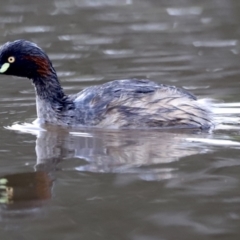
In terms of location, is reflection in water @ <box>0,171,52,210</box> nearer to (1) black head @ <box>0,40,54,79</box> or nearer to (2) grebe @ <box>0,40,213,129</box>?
(2) grebe @ <box>0,40,213,129</box>

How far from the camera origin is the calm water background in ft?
18.9

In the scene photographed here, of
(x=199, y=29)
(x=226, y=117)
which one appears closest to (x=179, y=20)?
(x=199, y=29)

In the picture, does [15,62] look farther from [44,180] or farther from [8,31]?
[8,31]

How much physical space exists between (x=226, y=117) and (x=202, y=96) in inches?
39.1

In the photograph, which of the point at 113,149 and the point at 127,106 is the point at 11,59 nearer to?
the point at 127,106

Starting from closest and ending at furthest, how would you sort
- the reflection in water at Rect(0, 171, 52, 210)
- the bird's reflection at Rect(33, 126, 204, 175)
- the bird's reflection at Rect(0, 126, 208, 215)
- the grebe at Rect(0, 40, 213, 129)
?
the reflection in water at Rect(0, 171, 52, 210) < the bird's reflection at Rect(0, 126, 208, 215) < the bird's reflection at Rect(33, 126, 204, 175) < the grebe at Rect(0, 40, 213, 129)

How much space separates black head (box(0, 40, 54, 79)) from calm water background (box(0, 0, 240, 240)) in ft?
1.78

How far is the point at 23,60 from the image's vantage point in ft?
30.0

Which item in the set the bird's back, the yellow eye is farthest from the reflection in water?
the yellow eye

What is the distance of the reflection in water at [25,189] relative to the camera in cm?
630

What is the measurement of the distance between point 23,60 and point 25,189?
2812 mm

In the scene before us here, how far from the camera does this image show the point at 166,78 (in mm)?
10992

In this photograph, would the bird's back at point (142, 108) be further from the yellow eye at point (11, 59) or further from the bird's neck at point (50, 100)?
the yellow eye at point (11, 59)

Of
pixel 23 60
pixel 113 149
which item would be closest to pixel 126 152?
pixel 113 149
